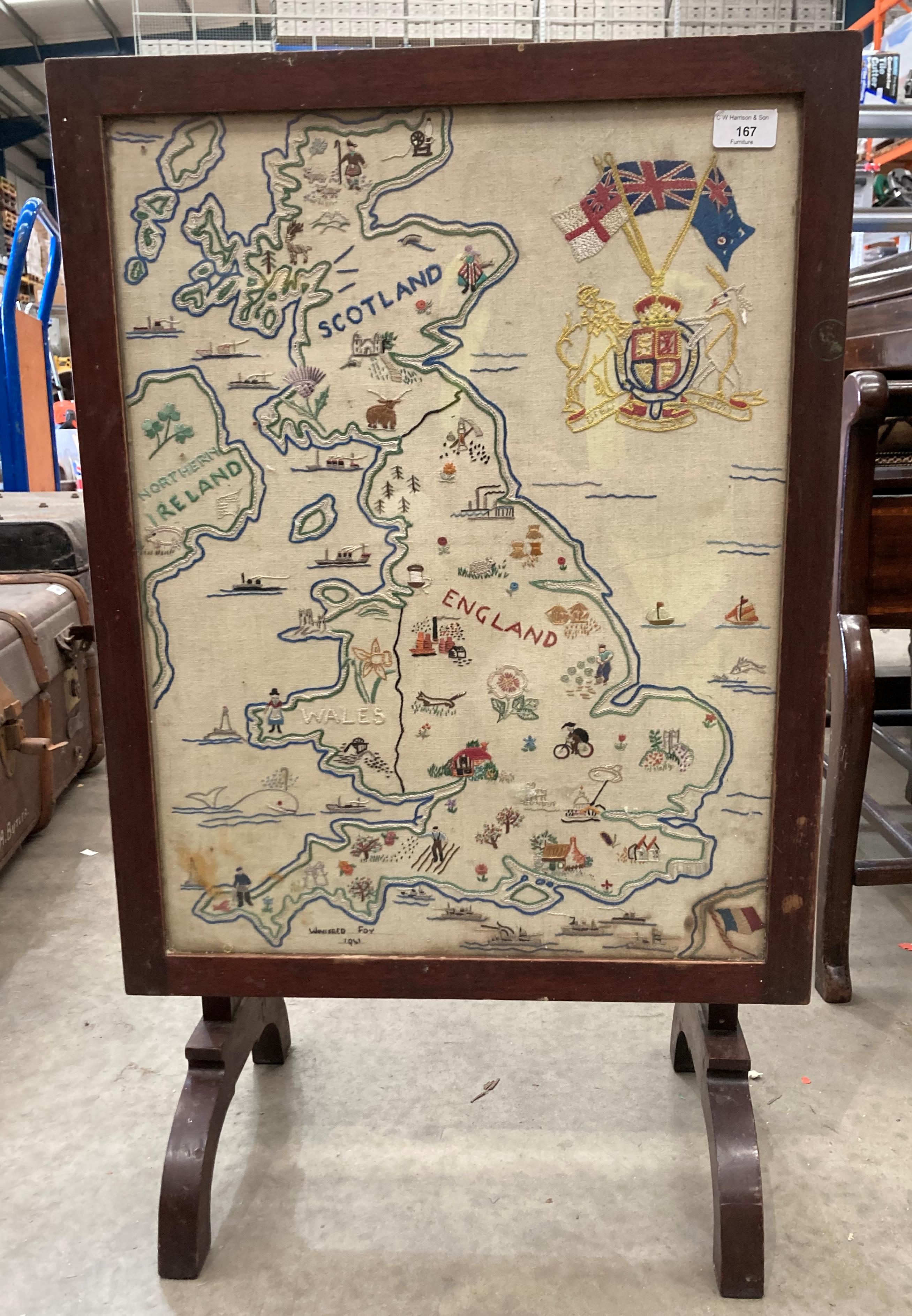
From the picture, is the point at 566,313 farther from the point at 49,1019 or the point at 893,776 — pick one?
the point at 893,776

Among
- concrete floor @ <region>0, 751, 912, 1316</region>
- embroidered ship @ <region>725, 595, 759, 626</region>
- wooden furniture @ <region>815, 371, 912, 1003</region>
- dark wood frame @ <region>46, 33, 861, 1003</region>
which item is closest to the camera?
dark wood frame @ <region>46, 33, 861, 1003</region>

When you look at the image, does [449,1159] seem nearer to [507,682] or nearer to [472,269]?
[507,682]

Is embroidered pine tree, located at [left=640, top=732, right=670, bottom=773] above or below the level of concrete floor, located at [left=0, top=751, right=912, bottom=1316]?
above

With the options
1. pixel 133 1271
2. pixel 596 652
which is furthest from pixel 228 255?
pixel 133 1271

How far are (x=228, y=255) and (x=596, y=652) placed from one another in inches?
18.5

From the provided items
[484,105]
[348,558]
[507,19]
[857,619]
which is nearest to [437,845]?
[348,558]

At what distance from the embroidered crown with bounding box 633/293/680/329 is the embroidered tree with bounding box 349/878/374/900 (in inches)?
22.6

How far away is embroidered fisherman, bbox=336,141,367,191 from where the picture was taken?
79cm

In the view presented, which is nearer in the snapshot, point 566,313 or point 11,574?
point 566,313

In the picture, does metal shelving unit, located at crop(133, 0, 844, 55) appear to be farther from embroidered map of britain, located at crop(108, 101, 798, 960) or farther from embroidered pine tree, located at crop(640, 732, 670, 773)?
embroidered pine tree, located at crop(640, 732, 670, 773)

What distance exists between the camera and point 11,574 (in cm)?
234

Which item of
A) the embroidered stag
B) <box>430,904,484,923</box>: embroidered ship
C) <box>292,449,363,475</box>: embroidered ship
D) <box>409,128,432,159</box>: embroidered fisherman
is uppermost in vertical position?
<box>409,128,432,159</box>: embroidered fisherman

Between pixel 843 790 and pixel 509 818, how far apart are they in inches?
30.9

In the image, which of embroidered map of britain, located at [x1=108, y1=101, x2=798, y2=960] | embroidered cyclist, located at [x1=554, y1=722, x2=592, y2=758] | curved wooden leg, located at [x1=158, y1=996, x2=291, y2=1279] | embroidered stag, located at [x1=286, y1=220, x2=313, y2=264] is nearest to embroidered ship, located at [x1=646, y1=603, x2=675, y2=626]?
embroidered map of britain, located at [x1=108, y1=101, x2=798, y2=960]
